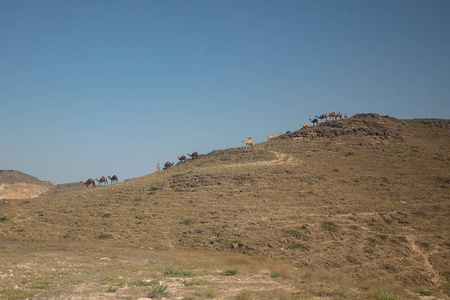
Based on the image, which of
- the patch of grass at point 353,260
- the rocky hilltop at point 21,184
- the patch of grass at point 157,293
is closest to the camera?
the patch of grass at point 157,293

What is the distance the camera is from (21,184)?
89.7m

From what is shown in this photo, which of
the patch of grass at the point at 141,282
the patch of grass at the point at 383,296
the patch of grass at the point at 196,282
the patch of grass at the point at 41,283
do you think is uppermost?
the patch of grass at the point at 41,283

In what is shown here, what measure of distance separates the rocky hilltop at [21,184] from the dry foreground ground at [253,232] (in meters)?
44.9

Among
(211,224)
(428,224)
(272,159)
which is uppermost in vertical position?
(272,159)

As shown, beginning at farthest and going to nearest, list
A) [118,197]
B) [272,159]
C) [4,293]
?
[272,159]
[118,197]
[4,293]

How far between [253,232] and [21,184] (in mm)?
85033

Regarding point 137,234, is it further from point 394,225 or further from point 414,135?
point 414,135

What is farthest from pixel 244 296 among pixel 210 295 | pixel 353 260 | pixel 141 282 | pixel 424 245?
pixel 424 245

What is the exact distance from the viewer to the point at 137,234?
102ft

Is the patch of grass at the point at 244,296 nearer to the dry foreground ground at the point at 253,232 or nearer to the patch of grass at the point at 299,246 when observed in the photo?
the dry foreground ground at the point at 253,232

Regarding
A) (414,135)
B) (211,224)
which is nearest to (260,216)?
(211,224)

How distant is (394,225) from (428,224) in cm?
399

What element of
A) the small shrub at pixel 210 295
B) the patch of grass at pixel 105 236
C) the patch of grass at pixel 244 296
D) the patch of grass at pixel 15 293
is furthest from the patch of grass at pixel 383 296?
the patch of grass at pixel 105 236

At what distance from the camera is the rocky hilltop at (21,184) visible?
8132 cm
